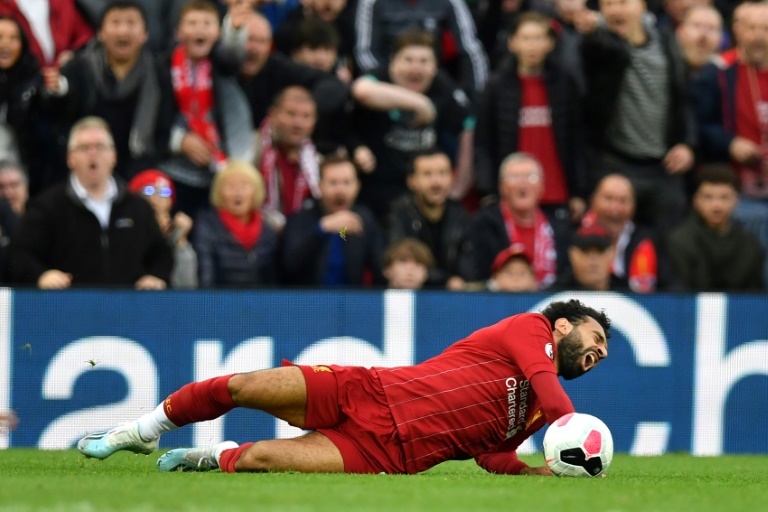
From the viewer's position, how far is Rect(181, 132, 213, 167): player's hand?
11609 mm

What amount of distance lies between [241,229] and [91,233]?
1.29 metres

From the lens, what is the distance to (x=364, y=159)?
12016 mm

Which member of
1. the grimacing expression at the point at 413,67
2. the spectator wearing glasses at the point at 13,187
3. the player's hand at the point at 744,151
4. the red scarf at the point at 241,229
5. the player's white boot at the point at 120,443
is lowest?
the player's white boot at the point at 120,443

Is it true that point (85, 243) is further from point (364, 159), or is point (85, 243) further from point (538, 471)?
point (538, 471)

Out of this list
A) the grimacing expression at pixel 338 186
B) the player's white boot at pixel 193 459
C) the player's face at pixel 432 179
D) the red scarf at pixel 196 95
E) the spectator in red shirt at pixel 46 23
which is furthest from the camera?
the spectator in red shirt at pixel 46 23

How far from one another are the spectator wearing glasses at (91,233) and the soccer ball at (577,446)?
412cm

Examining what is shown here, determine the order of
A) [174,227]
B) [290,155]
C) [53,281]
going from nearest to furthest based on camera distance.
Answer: [53,281], [174,227], [290,155]

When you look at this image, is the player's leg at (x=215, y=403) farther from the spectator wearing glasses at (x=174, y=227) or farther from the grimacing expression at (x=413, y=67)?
the grimacing expression at (x=413, y=67)

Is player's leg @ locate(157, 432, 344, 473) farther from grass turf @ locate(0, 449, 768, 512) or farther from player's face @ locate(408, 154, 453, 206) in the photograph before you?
player's face @ locate(408, 154, 453, 206)

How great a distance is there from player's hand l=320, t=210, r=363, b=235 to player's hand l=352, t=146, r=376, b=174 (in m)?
0.98

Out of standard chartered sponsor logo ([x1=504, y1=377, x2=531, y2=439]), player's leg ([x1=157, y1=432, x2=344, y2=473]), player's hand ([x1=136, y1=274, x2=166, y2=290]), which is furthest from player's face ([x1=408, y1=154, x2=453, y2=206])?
player's leg ([x1=157, y1=432, x2=344, y2=473])

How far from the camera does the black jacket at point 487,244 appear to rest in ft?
37.1

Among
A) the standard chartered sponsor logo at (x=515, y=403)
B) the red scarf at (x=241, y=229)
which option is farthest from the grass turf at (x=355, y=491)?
the red scarf at (x=241, y=229)

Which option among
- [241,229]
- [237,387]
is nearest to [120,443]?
[237,387]
